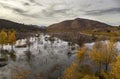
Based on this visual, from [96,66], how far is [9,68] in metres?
29.3

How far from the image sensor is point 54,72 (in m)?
63.2

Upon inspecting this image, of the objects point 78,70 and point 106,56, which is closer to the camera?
point 78,70

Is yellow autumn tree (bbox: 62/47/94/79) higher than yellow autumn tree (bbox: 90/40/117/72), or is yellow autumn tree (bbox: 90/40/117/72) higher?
yellow autumn tree (bbox: 90/40/117/72)

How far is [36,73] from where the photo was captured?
203 feet

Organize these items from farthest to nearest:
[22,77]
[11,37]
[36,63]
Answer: [11,37], [36,63], [22,77]

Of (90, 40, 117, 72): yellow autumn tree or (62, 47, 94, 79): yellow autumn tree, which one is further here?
(90, 40, 117, 72): yellow autumn tree

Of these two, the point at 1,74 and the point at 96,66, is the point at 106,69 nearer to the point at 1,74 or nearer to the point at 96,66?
the point at 96,66

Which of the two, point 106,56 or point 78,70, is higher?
point 106,56

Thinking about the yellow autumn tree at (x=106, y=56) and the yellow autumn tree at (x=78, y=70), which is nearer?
the yellow autumn tree at (x=78, y=70)

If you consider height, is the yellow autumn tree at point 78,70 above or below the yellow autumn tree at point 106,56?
below

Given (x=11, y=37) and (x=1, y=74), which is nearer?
(x=1, y=74)

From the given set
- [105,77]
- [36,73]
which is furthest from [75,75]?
[36,73]

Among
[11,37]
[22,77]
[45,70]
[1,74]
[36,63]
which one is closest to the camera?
[22,77]

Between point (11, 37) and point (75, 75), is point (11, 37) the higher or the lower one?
the higher one
